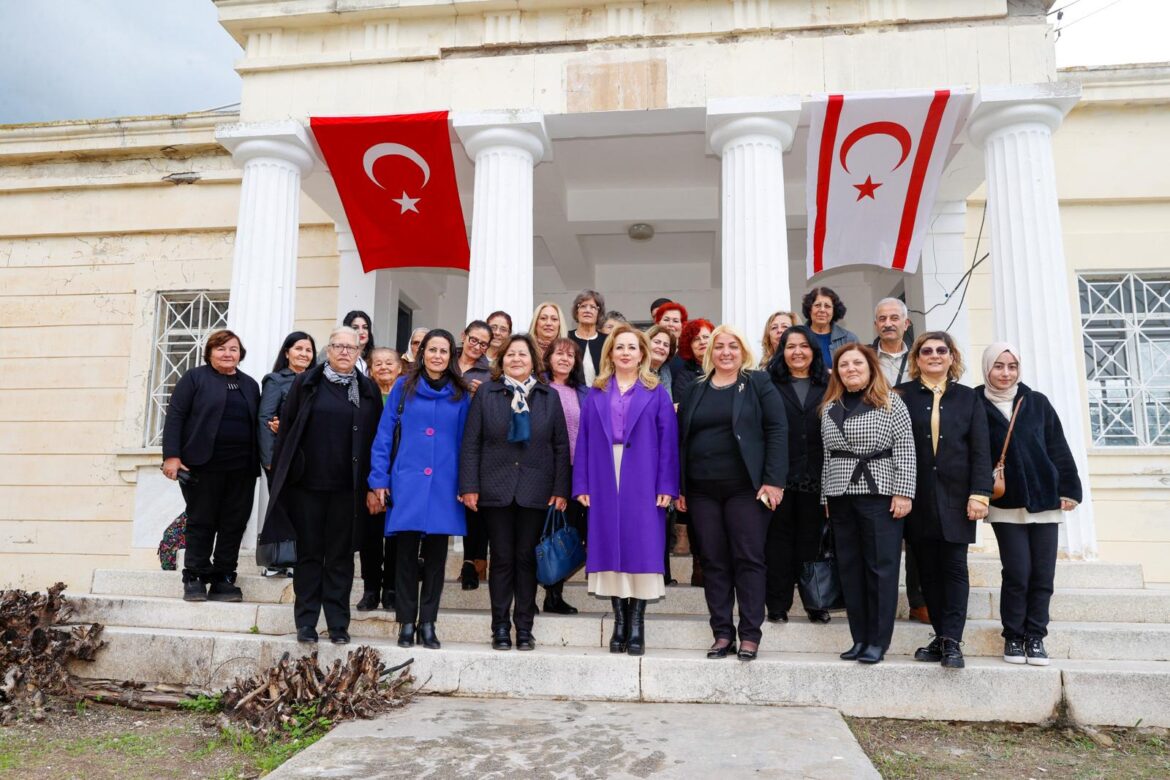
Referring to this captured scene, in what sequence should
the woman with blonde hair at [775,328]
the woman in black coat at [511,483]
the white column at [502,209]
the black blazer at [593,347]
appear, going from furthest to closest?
the white column at [502,209] < the black blazer at [593,347] < the woman with blonde hair at [775,328] < the woman in black coat at [511,483]

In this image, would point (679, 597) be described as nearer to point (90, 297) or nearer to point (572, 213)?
point (572, 213)

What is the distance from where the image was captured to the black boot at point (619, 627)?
184 inches

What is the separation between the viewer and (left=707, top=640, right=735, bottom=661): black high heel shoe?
452cm

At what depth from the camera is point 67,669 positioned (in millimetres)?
5098

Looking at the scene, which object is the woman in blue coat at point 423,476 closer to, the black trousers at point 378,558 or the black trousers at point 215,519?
the black trousers at point 378,558

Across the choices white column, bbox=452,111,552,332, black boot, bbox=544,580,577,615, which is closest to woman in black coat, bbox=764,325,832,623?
black boot, bbox=544,580,577,615

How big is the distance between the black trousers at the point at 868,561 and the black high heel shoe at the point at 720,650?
66 cm

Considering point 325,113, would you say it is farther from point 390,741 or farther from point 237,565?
point 390,741

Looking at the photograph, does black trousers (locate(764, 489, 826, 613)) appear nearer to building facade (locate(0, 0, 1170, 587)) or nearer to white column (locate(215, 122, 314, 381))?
building facade (locate(0, 0, 1170, 587))

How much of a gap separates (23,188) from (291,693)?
33.4 feet

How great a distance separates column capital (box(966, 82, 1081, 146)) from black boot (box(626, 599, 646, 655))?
520 centimetres

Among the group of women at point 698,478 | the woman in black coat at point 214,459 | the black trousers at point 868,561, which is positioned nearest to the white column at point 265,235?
the woman in black coat at point 214,459

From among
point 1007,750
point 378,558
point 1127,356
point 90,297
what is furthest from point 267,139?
point 1127,356

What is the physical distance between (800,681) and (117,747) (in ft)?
11.3
